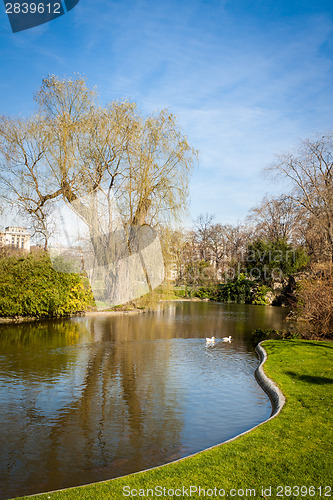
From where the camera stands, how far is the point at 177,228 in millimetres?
22797

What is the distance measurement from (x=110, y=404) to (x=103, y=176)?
17355mm

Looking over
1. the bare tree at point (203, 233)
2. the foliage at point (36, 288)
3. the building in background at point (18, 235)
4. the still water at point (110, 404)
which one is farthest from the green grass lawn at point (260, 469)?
the bare tree at point (203, 233)

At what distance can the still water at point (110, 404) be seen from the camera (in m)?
5.07

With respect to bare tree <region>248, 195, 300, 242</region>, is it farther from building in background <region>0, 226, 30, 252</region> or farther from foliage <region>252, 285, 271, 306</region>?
building in background <region>0, 226, 30, 252</region>

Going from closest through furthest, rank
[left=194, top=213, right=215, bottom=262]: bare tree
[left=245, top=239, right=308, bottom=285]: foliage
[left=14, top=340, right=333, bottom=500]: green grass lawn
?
[left=14, top=340, right=333, bottom=500]: green grass lawn
[left=245, top=239, right=308, bottom=285]: foliage
[left=194, top=213, right=215, bottom=262]: bare tree

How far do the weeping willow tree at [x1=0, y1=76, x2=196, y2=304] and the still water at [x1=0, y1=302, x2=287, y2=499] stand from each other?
339 inches

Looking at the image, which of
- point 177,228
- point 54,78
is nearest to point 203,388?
point 177,228

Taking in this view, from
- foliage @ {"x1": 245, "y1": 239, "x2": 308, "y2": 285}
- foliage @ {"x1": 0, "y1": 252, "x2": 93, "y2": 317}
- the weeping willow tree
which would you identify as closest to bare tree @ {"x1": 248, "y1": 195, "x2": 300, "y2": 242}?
foliage @ {"x1": 245, "y1": 239, "x2": 308, "y2": 285}

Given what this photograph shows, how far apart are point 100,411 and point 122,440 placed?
1.28 metres

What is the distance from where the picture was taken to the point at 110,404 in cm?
730

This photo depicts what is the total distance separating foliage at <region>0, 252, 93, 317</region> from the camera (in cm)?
1803

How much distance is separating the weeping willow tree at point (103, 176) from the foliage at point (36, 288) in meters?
1.60

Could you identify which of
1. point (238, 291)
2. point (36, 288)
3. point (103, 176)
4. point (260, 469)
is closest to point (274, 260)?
point (238, 291)

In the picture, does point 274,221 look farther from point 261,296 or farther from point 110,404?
point 110,404
